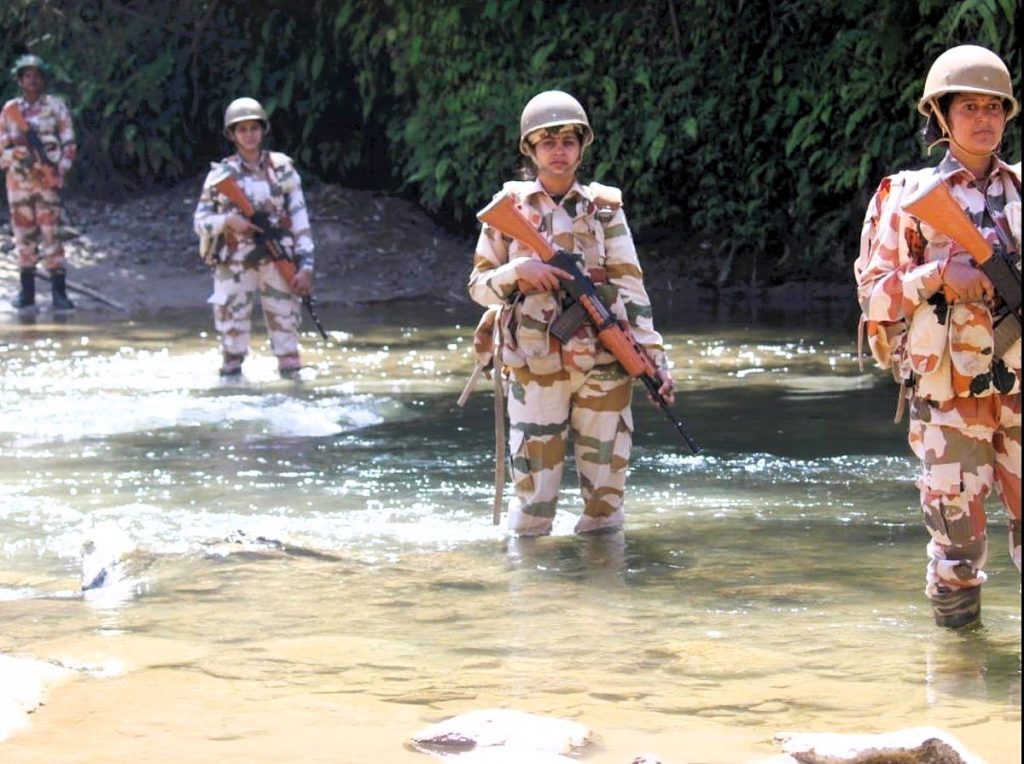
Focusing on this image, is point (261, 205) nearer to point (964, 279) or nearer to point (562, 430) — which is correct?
point (562, 430)

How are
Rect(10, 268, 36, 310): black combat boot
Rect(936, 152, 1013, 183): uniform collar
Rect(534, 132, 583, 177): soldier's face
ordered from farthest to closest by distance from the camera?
Rect(10, 268, 36, 310): black combat boot, Rect(534, 132, 583, 177): soldier's face, Rect(936, 152, 1013, 183): uniform collar

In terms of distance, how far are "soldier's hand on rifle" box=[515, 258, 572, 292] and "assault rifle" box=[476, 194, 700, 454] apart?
0.06m

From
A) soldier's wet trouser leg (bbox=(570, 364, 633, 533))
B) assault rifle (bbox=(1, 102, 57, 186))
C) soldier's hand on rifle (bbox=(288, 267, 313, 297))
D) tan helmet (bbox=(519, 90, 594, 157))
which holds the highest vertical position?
assault rifle (bbox=(1, 102, 57, 186))

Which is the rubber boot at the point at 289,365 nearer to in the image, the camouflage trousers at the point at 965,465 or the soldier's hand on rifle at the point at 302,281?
the soldier's hand on rifle at the point at 302,281

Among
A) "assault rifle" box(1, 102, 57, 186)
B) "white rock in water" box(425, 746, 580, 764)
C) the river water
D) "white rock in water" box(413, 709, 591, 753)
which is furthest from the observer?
"assault rifle" box(1, 102, 57, 186)

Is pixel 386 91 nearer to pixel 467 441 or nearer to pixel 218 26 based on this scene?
pixel 218 26

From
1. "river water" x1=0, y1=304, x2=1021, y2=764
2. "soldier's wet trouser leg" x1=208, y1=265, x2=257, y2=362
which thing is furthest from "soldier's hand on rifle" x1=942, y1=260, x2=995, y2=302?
"soldier's wet trouser leg" x1=208, y1=265, x2=257, y2=362

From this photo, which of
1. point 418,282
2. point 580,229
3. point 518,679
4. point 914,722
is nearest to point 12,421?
point 580,229

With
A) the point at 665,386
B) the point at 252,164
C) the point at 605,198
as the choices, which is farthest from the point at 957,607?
the point at 252,164

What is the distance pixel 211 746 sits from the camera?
4.92 m

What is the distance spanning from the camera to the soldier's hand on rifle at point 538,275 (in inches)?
287

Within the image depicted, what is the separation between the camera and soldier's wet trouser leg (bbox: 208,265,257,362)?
12961mm

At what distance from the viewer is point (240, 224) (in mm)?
12539

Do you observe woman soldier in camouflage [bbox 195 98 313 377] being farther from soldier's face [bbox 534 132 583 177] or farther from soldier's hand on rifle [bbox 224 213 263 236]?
soldier's face [bbox 534 132 583 177]
